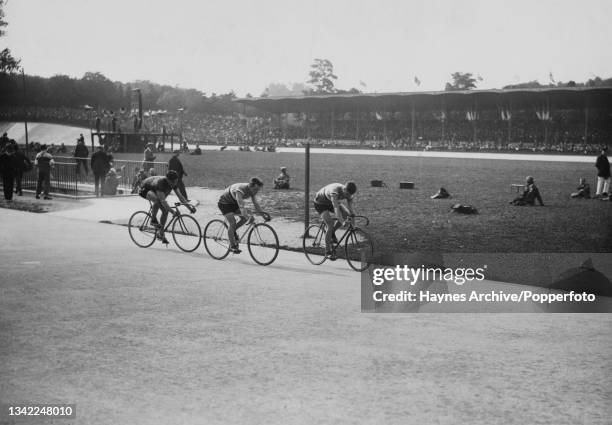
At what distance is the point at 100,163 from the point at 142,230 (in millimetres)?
11875

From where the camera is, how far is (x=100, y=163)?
994 inches

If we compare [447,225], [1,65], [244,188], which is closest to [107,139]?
[1,65]

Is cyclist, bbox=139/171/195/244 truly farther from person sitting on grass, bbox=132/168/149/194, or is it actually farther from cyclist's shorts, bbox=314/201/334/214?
person sitting on grass, bbox=132/168/149/194

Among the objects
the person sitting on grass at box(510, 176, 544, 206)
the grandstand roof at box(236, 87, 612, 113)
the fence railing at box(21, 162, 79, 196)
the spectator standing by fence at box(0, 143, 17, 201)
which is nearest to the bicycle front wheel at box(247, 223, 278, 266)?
the person sitting on grass at box(510, 176, 544, 206)

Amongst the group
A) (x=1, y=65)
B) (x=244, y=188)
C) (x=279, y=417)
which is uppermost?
(x=1, y=65)

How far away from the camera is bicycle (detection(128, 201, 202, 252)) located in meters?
14.1

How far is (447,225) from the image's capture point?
58.4ft

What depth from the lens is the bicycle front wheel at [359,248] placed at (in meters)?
11.6

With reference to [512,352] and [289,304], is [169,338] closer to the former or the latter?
[289,304]

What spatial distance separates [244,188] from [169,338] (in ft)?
15.9

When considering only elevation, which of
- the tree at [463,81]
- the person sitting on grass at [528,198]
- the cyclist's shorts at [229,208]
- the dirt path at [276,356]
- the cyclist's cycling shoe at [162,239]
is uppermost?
the tree at [463,81]

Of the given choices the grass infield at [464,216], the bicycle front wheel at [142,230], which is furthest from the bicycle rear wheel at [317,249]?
the bicycle front wheel at [142,230]

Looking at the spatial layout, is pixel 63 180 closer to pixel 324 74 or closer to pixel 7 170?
pixel 7 170

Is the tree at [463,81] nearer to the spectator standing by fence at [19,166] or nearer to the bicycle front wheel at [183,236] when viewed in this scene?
the spectator standing by fence at [19,166]
